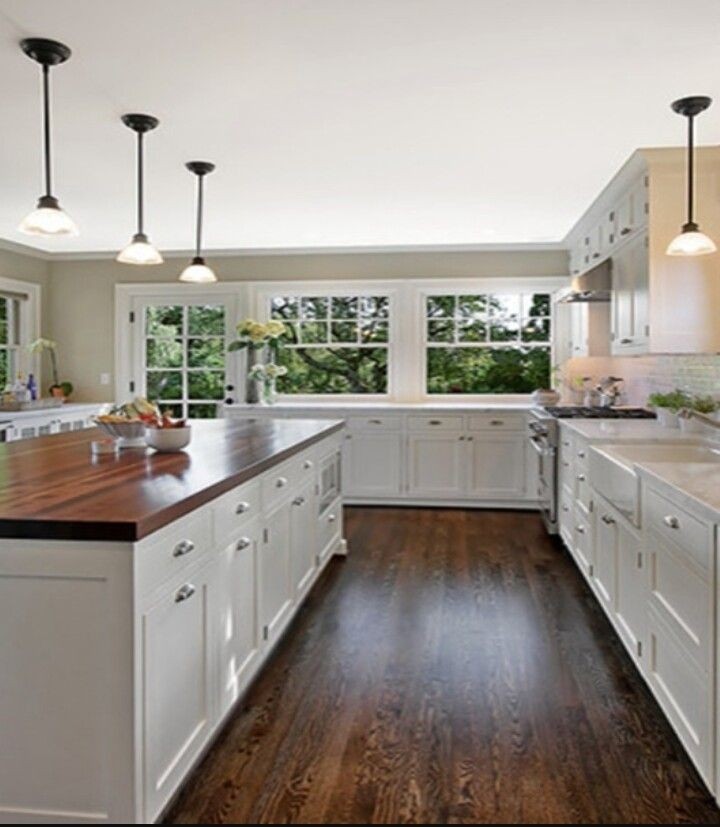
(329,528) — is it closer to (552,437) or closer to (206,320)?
(552,437)

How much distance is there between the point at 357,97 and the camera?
304 cm

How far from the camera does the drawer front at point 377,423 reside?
20.2 feet

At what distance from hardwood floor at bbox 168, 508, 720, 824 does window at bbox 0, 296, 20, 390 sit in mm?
4382

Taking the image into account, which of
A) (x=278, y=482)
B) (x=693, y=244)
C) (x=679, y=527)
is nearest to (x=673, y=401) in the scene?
(x=693, y=244)

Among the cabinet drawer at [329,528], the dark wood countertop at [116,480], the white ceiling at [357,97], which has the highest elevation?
the white ceiling at [357,97]

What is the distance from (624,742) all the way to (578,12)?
242 cm

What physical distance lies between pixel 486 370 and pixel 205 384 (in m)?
2.78

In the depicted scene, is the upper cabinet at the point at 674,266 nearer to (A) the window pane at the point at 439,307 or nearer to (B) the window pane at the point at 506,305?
(B) the window pane at the point at 506,305

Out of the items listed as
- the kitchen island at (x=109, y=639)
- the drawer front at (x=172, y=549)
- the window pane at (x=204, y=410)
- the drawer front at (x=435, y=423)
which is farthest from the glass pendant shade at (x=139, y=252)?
the window pane at (x=204, y=410)

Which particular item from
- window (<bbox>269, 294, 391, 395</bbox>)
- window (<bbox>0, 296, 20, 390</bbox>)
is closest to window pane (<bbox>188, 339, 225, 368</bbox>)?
window (<bbox>269, 294, 391, 395</bbox>)

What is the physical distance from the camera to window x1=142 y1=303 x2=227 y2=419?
698cm

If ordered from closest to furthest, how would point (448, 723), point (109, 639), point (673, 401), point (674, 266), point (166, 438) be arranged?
point (109, 639), point (448, 723), point (166, 438), point (674, 266), point (673, 401)

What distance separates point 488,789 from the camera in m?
2.02

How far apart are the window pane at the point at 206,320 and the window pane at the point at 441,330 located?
2065 millimetres
